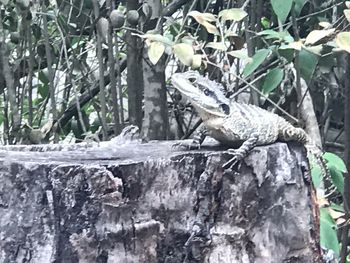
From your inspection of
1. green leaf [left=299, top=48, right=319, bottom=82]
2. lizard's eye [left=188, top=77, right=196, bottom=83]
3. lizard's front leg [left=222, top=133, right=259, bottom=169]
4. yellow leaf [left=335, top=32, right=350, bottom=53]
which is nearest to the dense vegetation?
green leaf [left=299, top=48, right=319, bottom=82]

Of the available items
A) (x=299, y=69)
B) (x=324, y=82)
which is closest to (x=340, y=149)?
(x=324, y=82)

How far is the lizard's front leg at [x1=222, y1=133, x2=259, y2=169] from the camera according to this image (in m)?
2.11

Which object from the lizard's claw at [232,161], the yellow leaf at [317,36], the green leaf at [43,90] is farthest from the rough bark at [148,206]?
the green leaf at [43,90]

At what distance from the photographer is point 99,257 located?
202cm

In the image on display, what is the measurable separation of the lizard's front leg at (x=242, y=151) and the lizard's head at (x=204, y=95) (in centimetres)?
9

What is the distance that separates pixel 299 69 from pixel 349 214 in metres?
0.73

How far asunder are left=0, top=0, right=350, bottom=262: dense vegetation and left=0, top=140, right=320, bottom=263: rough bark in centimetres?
51

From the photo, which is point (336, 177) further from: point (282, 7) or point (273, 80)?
point (282, 7)

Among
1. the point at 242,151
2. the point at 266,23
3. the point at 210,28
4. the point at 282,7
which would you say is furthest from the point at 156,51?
the point at 266,23

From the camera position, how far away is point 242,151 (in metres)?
2.12

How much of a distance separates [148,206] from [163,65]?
4.49ft

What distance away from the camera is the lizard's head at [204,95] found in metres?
2.22

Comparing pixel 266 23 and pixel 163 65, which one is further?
pixel 266 23

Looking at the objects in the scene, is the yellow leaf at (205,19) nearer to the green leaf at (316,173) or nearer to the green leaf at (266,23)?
the green leaf at (316,173)
